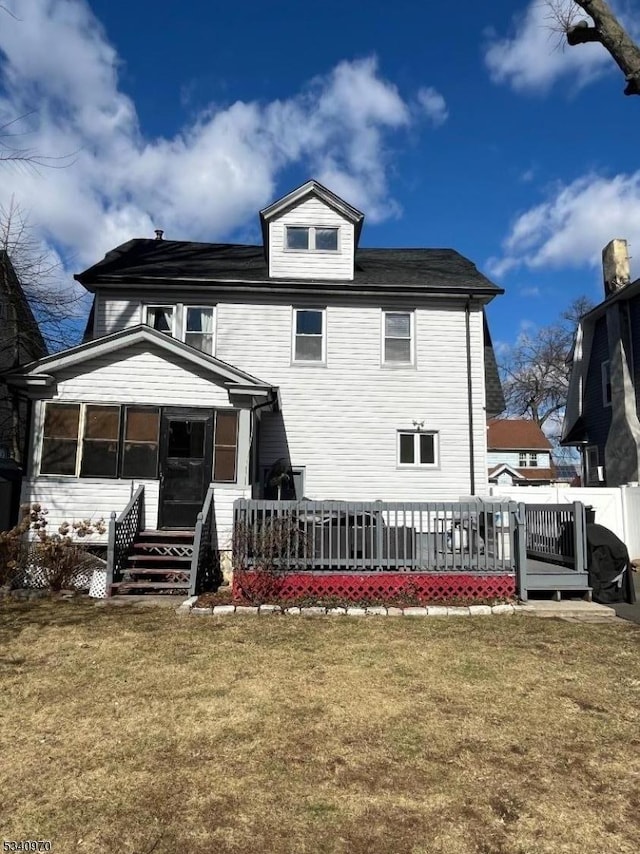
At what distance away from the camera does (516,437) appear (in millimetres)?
49375

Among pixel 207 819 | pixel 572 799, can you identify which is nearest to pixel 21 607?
pixel 207 819

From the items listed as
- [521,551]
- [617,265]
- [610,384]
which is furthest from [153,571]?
[617,265]

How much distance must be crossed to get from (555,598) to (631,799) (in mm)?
5931

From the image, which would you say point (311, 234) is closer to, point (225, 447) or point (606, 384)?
point (225, 447)

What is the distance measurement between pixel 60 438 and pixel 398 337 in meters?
8.03

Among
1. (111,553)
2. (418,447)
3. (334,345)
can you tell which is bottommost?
(111,553)

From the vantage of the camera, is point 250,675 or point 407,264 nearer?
point 250,675

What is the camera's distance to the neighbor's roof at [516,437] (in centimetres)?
4869

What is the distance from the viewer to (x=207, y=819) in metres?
2.96

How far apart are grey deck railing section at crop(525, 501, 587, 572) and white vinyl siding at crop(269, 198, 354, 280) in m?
7.31

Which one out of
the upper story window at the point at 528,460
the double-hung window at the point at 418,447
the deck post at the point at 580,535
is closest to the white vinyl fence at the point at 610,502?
the double-hung window at the point at 418,447

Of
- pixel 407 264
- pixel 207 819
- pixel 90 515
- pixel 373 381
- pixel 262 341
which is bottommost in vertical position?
pixel 207 819

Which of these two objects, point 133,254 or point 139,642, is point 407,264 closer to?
point 133,254

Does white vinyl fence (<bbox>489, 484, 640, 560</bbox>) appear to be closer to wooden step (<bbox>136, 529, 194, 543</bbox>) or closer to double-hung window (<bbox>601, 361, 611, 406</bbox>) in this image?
wooden step (<bbox>136, 529, 194, 543</bbox>)
